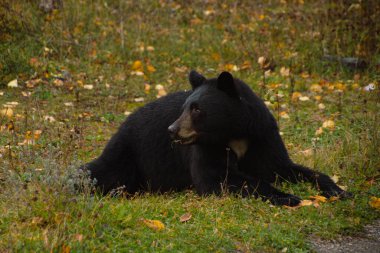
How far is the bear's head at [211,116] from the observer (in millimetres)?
5383

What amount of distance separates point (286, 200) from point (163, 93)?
456 centimetres

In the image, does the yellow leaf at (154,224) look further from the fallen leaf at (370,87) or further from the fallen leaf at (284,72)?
the fallen leaf at (284,72)

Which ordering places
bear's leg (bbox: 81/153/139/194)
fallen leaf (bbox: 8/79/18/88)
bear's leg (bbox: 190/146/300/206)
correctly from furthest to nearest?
fallen leaf (bbox: 8/79/18/88) < bear's leg (bbox: 81/153/139/194) < bear's leg (bbox: 190/146/300/206)

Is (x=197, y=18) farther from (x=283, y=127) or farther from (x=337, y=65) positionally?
(x=283, y=127)

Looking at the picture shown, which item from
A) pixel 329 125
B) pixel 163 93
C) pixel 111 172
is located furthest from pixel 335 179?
pixel 163 93

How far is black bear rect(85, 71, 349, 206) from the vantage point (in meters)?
5.39

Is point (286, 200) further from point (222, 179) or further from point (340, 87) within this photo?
point (340, 87)

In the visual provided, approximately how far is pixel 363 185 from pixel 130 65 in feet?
18.4

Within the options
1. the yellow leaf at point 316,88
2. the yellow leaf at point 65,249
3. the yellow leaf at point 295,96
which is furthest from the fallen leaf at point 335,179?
the yellow leaf at point 316,88

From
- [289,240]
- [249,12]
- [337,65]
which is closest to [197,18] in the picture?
[249,12]

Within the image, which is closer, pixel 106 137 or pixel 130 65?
pixel 106 137

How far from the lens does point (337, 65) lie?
33.0ft

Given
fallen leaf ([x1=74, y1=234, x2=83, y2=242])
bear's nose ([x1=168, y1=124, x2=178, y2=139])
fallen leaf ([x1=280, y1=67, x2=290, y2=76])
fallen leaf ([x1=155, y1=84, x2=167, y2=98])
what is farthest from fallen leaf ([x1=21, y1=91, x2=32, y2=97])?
fallen leaf ([x1=74, y1=234, x2=83, y2=242])

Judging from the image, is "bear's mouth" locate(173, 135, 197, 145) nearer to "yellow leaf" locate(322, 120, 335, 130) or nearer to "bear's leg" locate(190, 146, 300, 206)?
"bear's leg" locate(190, 146, 300, 206)
